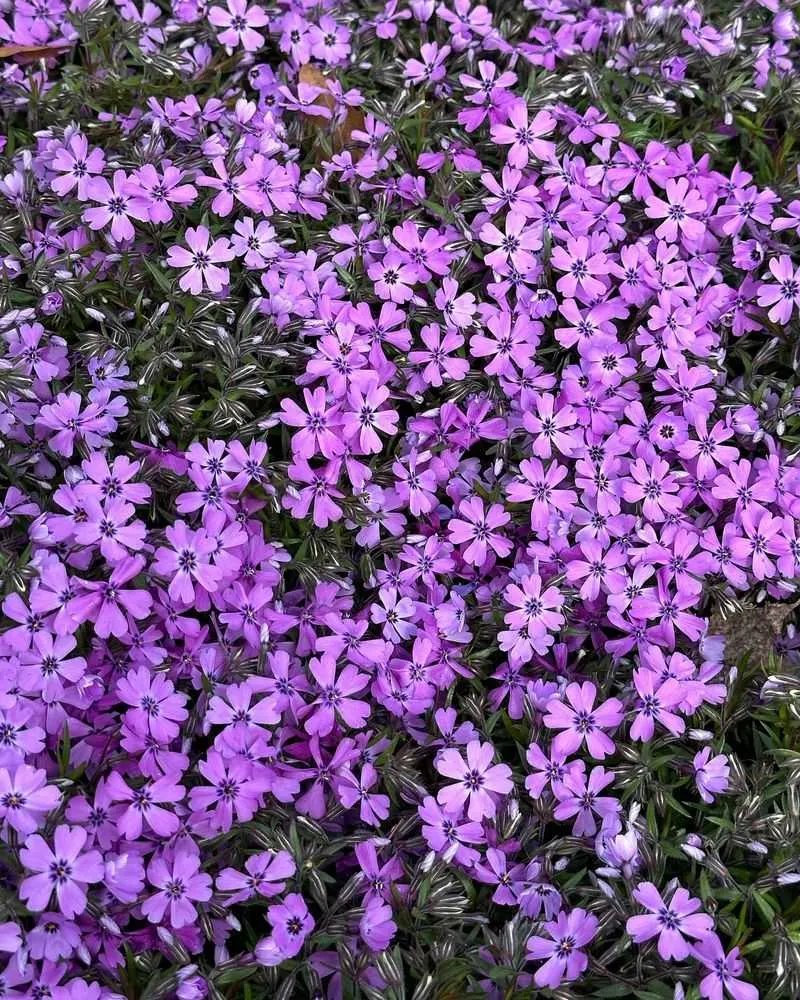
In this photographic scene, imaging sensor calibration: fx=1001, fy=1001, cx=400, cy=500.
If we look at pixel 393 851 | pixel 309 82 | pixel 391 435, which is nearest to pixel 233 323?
pixel 391 435

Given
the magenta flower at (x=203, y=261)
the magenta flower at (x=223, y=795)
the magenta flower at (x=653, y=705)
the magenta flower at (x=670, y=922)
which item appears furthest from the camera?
the magenta flower at (x=203, y=261)

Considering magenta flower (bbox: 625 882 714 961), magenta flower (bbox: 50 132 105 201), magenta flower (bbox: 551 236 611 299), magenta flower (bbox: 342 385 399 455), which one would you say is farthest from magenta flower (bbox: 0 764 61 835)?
magenta flower (bbox: 551 236 611 299)

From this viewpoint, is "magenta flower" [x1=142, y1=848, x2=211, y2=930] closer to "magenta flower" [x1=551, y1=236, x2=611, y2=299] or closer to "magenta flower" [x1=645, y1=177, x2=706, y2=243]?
Answer: "magenta flower" [x1=551, y1=236, x2=611, y2=299]

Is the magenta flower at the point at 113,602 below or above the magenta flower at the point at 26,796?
above

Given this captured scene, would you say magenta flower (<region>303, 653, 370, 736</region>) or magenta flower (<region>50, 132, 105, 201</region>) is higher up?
magenta flower (<region>50, 132, 105, 201</region>)

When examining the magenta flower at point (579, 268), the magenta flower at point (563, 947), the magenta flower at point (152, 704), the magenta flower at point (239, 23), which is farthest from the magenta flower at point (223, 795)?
the magenta flower at point (239, 23)

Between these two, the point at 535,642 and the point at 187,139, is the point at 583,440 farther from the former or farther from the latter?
the point at 187,139

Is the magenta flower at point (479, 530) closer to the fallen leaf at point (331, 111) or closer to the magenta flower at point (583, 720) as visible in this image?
the magenta flower at point (583, 720)

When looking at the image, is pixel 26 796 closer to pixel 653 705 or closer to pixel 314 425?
pixel 314 425
